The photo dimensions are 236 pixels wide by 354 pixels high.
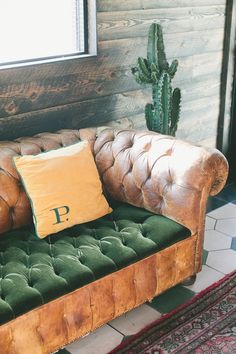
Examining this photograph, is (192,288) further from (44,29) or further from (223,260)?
(44,29)

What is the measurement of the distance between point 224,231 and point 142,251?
115cm

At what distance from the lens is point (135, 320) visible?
2.33m

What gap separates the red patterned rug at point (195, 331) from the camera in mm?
2139

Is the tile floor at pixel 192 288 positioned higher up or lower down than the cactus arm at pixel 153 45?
lower down

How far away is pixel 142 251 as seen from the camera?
85.4 inches

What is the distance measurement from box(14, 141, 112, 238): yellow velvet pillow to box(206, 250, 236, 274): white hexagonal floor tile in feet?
2.53

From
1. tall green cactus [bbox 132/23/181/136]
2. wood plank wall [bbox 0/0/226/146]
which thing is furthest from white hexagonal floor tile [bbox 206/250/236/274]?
wood plank wall [bbox 0/0/226/146]

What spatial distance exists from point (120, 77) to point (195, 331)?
5.14ft

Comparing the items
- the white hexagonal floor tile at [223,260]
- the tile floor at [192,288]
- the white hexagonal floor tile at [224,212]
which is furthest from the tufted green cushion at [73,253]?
the white hexagonal floor tile at [224,212]

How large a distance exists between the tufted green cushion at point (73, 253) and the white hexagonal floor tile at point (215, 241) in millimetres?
669

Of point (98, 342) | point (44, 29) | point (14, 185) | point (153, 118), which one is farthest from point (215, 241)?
point (44, 29)

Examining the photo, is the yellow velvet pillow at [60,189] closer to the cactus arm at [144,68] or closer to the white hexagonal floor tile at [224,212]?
the cactus arm at [144,68]

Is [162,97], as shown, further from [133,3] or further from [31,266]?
[31,266]

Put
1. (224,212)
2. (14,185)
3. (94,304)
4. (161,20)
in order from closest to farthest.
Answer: (94,304) < (14,185) < (161,20) < (224,212)
